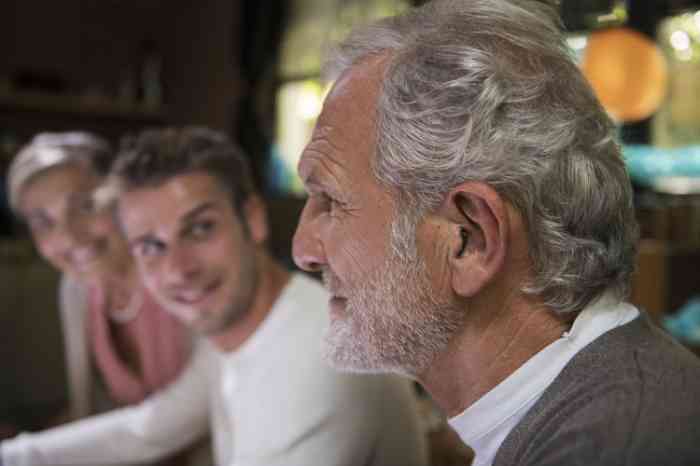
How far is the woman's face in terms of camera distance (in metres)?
1.69

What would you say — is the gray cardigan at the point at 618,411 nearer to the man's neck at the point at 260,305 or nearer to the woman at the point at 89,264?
the man's neck at the point at 260,305

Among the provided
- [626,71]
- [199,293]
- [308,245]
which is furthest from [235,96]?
[308,245]

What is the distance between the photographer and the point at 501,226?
0.65 metres

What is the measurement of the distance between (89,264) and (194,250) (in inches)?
26.1

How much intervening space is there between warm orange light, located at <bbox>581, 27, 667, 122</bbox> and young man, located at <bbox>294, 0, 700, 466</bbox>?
1610 mm

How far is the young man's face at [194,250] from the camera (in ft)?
3.93

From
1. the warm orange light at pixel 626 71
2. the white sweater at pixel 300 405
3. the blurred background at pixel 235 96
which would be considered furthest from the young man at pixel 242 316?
the warm orange light at pixel 626 71

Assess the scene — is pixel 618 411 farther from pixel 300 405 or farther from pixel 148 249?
pixel 148 249

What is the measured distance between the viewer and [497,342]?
697 mm

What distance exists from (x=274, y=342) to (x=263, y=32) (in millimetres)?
3560

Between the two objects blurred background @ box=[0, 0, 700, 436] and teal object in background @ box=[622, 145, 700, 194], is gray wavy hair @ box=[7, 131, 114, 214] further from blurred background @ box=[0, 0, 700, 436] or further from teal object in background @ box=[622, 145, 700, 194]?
teal object in background @ box=[622, 145, 700, 194]

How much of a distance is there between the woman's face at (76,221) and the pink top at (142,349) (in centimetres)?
8

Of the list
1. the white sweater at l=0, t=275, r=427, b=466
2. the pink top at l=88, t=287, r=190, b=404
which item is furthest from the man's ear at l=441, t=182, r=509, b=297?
the pink top at l=88, t=287, r=190, b=404

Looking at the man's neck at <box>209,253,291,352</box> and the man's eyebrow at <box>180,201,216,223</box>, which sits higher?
the man's eyebrow at <box>180,201,216,223</box>
